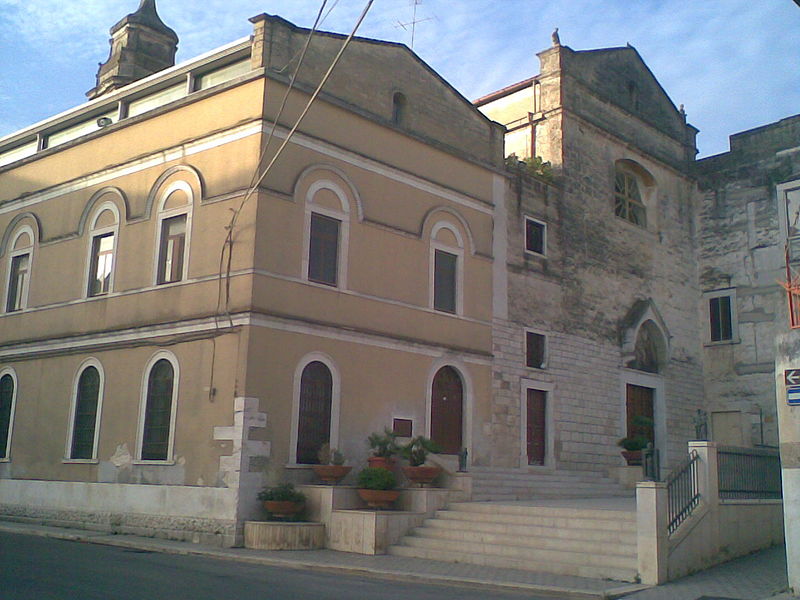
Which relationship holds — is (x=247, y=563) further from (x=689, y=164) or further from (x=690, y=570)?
(x=689, y=164)

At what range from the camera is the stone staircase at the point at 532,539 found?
13.6 meters

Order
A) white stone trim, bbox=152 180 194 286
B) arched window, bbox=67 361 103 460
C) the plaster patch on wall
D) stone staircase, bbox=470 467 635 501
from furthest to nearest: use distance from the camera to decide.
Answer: arched window, bbox=67 361 103 460 → stone staircase, bbox=470 467 635 501 → white stone trim, bbox=152 180 194 286 → the plaster patch on wall

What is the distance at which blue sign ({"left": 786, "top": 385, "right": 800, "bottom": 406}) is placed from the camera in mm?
11758

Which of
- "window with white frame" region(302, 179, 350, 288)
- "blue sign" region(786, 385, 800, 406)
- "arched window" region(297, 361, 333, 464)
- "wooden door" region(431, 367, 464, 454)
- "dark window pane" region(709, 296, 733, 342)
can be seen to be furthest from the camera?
"dark window pane" region(709, 296, 733, 342)

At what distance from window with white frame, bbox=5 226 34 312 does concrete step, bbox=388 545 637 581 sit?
13.4 m

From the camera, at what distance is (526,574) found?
532 inches

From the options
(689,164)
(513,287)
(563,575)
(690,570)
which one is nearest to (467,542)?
(563,575)

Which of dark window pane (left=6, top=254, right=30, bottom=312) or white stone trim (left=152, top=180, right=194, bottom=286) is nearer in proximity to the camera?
white stone trim (left=152, top=180, right=194, bottom=286)

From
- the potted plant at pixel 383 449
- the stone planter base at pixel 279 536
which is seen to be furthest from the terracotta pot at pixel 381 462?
the stone planter base at pixel 279 536

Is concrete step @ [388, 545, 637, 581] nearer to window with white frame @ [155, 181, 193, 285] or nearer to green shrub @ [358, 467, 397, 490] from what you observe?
green shrub @ [358, 467, 397, 490]

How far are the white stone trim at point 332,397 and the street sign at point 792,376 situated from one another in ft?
30.4

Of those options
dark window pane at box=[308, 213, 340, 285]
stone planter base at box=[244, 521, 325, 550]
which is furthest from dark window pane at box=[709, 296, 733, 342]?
stone planter base at box=[244, 521, 325, 550]

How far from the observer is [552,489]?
69.1 feet

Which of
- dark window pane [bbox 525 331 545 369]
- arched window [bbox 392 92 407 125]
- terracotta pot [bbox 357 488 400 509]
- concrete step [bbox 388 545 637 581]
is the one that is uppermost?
arched window [bbox 392 92 407 125]
